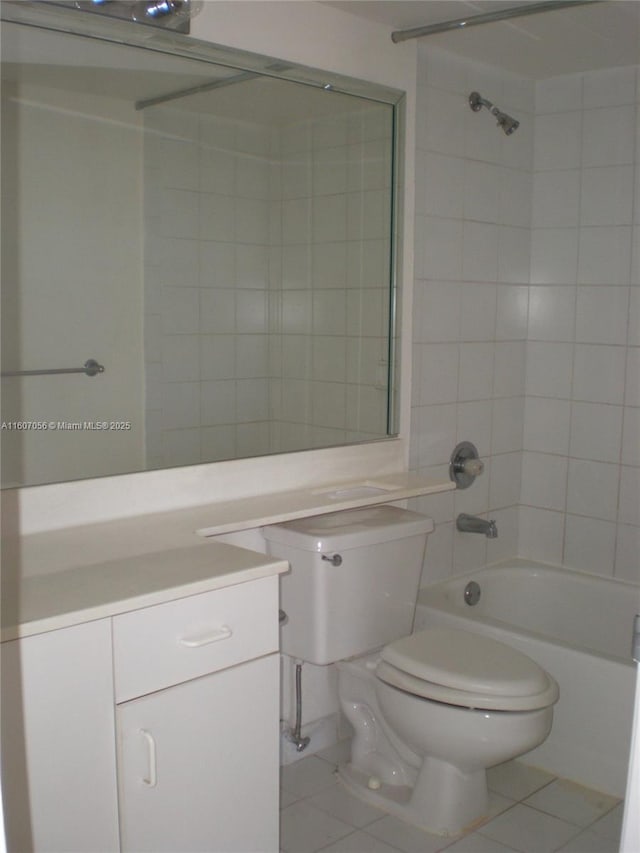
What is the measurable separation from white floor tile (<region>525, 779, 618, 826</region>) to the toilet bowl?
0.16 metres

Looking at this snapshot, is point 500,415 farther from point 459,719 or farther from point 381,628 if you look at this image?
point 459,719

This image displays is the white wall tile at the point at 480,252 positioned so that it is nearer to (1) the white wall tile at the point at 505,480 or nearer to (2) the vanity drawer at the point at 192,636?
(1) the white wall tile at the point at 505,480

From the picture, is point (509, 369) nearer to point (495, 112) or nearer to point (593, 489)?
point (593, 489)

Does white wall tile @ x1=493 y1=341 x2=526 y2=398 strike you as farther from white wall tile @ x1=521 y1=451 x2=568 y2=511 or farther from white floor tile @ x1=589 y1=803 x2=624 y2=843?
white floor tile @ x1=589 y1=803 x2=624 y2=843

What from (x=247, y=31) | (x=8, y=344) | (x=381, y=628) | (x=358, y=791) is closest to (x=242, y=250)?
(x=247, y=31)

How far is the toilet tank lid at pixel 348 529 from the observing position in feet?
6.88

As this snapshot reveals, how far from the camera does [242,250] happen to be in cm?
224

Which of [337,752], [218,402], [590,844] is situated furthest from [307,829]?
[218,402]

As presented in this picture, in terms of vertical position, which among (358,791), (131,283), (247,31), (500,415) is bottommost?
(358,791)

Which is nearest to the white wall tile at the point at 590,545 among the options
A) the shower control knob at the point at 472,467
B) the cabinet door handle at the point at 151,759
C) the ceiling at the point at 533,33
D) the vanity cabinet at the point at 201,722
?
the shower control knob at the point at 472,467

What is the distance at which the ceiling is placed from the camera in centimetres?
221

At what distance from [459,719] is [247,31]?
1643 millimetres

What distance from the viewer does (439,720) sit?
80.9 inches

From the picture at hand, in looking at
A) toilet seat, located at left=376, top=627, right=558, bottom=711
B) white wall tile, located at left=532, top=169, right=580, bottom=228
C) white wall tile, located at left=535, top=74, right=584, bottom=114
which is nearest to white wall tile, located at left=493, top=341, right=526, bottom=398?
white wall tile, located at left=532, top=169, right=580, bottom=228
